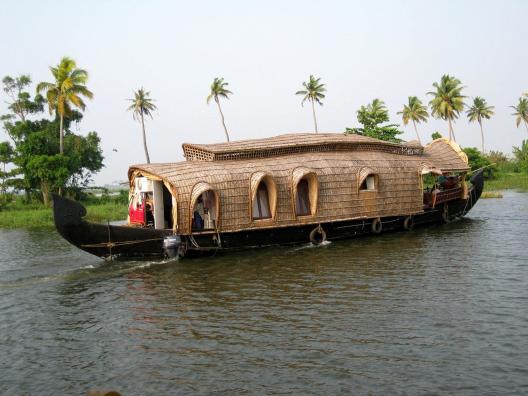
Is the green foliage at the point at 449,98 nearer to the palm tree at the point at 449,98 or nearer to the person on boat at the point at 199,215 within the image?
the palm tree at the point at 449,98

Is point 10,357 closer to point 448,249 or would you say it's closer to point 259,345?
point 259,345

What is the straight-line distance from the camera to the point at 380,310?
8312 millimetres

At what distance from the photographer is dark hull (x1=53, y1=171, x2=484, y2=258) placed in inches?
465

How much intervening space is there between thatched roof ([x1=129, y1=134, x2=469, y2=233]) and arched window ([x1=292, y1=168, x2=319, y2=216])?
4cm

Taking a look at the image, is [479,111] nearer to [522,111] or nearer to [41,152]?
[522,111]

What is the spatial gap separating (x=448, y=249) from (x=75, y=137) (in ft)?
98.7

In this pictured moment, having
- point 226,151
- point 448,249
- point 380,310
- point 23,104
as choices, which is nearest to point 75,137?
point 23,104

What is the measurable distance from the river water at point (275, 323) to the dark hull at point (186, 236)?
13.7 inches

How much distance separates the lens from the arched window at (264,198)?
1365 centimetres

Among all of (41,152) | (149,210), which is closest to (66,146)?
(41,152)

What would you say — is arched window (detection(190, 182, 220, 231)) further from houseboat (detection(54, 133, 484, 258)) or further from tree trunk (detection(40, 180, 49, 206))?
tree trunk (detection(40, 180, 49, 206))

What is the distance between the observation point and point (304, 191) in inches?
583

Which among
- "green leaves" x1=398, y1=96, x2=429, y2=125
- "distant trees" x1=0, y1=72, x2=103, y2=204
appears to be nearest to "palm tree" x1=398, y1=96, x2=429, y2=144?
"green leaves" x1=398, y1=96, x2=429, y2=125

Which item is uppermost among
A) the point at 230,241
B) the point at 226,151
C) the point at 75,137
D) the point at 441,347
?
the point at 75,137
